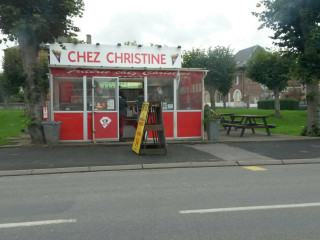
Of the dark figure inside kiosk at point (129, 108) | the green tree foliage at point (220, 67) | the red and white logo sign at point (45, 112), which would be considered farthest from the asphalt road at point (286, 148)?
the green tree foliage at point (220, 67)

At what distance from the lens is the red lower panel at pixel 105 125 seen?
12984mm

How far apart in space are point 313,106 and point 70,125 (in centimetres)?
1020

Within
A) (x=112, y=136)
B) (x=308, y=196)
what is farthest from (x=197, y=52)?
(x=308, y=196)

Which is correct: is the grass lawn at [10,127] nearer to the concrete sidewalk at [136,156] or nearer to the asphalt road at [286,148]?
the concrete sidewalk at [136,156]

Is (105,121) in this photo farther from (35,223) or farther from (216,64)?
(216,64)

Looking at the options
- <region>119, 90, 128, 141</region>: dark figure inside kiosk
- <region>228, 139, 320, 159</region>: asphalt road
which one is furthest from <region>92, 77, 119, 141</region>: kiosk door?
<region>228, 139, 320, 159</region>: asphalt road

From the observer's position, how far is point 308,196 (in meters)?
5.99

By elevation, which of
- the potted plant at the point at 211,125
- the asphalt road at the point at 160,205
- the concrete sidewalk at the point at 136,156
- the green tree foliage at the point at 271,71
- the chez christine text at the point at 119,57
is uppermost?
the green tree foliage at the point at 271,71

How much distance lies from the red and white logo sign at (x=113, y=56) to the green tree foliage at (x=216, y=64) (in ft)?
43.8

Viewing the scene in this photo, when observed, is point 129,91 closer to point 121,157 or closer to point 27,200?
point 121,157

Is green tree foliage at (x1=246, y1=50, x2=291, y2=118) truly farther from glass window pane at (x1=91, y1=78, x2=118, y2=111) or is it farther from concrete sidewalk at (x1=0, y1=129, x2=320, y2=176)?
glass window pane at (x1=91, y1=78, x2=118, y2=111)

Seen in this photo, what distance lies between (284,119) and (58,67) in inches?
800

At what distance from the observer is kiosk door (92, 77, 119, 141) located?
1295 centimetres

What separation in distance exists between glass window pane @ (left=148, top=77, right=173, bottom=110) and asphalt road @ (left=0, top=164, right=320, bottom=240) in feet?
18.2
